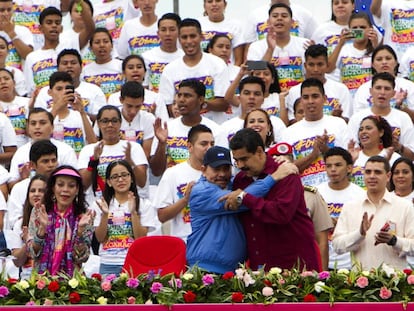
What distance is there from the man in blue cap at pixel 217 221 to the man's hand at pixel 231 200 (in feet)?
0.20

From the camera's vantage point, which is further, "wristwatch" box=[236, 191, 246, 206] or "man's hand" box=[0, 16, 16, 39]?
"man's hand" box=[0, 16, 16, 39]

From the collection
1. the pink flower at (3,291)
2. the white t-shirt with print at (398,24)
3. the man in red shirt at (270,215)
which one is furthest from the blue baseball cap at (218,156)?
the white t-shirt with print at (398,24)

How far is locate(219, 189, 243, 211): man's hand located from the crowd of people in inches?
0.4

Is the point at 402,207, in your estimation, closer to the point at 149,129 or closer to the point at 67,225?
the point at 67,225

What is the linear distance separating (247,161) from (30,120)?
4796 mm

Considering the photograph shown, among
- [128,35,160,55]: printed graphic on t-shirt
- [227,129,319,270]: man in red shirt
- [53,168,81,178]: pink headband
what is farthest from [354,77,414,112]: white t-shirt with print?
[227,129,319,270]: man in red shirt

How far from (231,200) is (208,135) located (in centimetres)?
310

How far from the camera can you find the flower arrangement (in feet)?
29.5

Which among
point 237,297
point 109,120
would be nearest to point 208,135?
point 109,120

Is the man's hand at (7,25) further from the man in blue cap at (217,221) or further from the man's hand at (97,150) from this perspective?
the man in blue cap at (217,221)

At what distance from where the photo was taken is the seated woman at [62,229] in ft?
35.7

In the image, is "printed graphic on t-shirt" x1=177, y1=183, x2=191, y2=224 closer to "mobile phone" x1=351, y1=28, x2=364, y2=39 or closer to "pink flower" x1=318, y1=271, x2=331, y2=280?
"mobile phone" x1=351, y1=28, x2=364, y2=39

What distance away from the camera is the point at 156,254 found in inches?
424

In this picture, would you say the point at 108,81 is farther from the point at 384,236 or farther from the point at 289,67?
the point at 384,236
